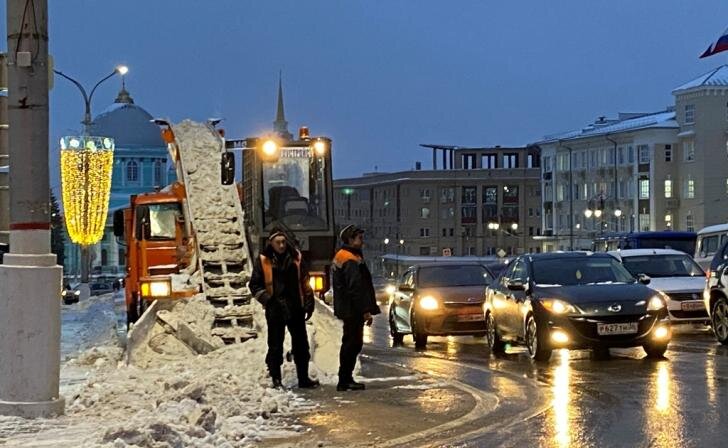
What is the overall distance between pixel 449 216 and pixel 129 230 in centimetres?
10993

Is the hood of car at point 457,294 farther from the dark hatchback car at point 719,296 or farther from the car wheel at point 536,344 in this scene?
the car wheel at point 536,344

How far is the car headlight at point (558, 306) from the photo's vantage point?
16.7 meters

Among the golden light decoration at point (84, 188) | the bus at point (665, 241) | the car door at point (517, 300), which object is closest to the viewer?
the car door at point (517, 300)

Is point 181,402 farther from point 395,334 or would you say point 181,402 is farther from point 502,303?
point 395,334

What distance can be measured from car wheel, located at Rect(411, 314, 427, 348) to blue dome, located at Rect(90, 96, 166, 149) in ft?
255

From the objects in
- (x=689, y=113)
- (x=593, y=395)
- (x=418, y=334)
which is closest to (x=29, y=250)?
(x=593, y=395)

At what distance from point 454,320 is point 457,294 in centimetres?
54

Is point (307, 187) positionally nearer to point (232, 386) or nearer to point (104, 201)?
point (232, 386)

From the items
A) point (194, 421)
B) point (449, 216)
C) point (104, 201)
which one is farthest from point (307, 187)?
point (449, 216)

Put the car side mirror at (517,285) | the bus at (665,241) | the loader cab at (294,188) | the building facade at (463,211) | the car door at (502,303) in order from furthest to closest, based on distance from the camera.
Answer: the building facade at (463,211)
the bus at (665,241)
the loader cab at (294,188)
the car door at (502,303)
the car side mirror at (517,285)

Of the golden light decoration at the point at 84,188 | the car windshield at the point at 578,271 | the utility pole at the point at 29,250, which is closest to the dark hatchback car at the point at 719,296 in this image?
the car windshield at the point at 578,271

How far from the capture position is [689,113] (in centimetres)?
9362

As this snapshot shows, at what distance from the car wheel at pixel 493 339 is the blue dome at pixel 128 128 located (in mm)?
80393

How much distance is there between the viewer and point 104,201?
45.5m
